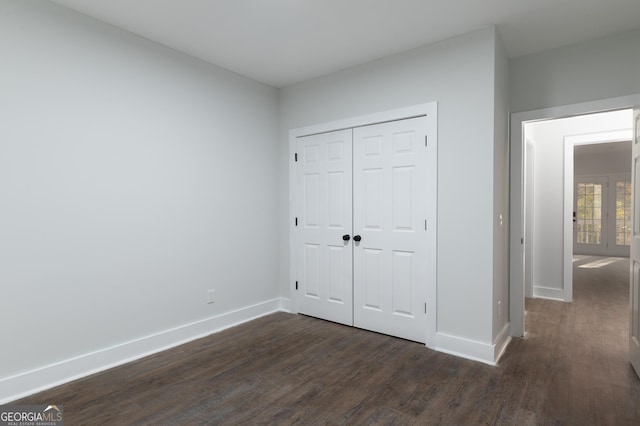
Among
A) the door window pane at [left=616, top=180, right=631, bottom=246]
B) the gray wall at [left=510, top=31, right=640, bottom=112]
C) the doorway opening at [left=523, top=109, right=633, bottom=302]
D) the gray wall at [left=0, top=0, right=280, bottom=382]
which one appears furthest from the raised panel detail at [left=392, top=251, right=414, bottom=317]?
the door window pane at [left=616, top=180, right=631, bottom=246]

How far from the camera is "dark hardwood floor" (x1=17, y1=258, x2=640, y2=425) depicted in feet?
6.80

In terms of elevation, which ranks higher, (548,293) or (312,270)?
(312,270)

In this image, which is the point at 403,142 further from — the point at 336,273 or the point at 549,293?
the point at 549,293

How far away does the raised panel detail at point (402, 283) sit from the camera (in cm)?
323

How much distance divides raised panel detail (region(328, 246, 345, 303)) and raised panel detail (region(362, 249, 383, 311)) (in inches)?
11.4

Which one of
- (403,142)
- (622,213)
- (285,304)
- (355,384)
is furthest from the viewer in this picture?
(622,213)

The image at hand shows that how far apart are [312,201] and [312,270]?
0.79 m

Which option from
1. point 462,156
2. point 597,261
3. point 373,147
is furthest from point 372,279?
point 597,261

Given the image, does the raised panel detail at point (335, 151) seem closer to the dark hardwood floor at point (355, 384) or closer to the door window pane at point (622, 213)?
the dark hardwood floor at point (355, 384)

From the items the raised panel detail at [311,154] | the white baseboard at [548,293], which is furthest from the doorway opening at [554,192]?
the raised panel detail at [311,154]

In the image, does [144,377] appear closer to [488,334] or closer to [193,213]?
[193,213]

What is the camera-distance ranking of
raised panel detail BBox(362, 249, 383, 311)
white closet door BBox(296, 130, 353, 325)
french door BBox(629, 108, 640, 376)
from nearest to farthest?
french door BBox(629, 108, 640, 376) → raised panel detail BBox(362, 249, 383, 311) → white closet door BBox(296, 130, 353, 325)

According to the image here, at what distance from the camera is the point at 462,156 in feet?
9.53

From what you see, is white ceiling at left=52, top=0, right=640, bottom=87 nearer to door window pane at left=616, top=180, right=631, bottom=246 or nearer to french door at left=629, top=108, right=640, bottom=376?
french door at left=629, top=108, right=640, bottom=376
